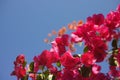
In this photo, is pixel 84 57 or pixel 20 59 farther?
pixel 20 59

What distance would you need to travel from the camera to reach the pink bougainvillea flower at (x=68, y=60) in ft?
2.68

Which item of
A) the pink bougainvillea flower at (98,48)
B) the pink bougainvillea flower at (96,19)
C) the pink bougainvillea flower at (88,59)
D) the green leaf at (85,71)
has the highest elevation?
the pink bougainvillea flower at (96,19)

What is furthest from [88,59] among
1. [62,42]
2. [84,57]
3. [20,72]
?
[20,72]

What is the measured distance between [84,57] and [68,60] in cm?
5

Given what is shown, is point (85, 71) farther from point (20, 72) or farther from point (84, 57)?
point (20, 72)

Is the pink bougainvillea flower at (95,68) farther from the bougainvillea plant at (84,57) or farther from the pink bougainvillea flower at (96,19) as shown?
the pink bougainvillea flower at (96,19)

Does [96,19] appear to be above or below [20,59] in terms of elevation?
above

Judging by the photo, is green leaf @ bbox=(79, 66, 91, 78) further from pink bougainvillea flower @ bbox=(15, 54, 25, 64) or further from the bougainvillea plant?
pink bougainvillea flower @ bbox=(15, 54, 25, 64)

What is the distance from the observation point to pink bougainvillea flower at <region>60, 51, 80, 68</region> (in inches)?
32.1

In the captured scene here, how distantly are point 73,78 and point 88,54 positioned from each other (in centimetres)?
9

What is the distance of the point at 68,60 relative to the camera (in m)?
0.82

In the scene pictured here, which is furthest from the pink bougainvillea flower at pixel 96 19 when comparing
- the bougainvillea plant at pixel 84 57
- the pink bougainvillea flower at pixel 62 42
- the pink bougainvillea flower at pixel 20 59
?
the pink bougainvillea flower at pixel 20 59

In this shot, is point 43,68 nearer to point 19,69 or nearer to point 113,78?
point 19,69

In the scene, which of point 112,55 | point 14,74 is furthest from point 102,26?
point 14,74
